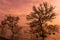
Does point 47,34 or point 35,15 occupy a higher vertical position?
point 35,15

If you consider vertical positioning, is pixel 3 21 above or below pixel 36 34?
above

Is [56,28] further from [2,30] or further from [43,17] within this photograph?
[2,30]

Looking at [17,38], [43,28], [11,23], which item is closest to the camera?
[43,28]

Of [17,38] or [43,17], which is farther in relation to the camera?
[17,38]

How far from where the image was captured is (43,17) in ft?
156

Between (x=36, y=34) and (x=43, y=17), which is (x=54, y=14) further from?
(x=36, y=34)

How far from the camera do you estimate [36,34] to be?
4934 cm

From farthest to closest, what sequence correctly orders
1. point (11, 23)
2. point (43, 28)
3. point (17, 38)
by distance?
point (17, 38)
point (11, 23)
point (43, 28)

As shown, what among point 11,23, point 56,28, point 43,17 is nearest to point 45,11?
point 43,17

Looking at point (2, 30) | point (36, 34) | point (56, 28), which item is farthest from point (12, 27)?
point (56, 28)

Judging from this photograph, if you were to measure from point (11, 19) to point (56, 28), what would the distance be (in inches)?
649

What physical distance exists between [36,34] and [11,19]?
13.1 metres

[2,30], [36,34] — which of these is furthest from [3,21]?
[36,34]

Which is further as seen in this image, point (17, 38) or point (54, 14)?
point (17, 38)
